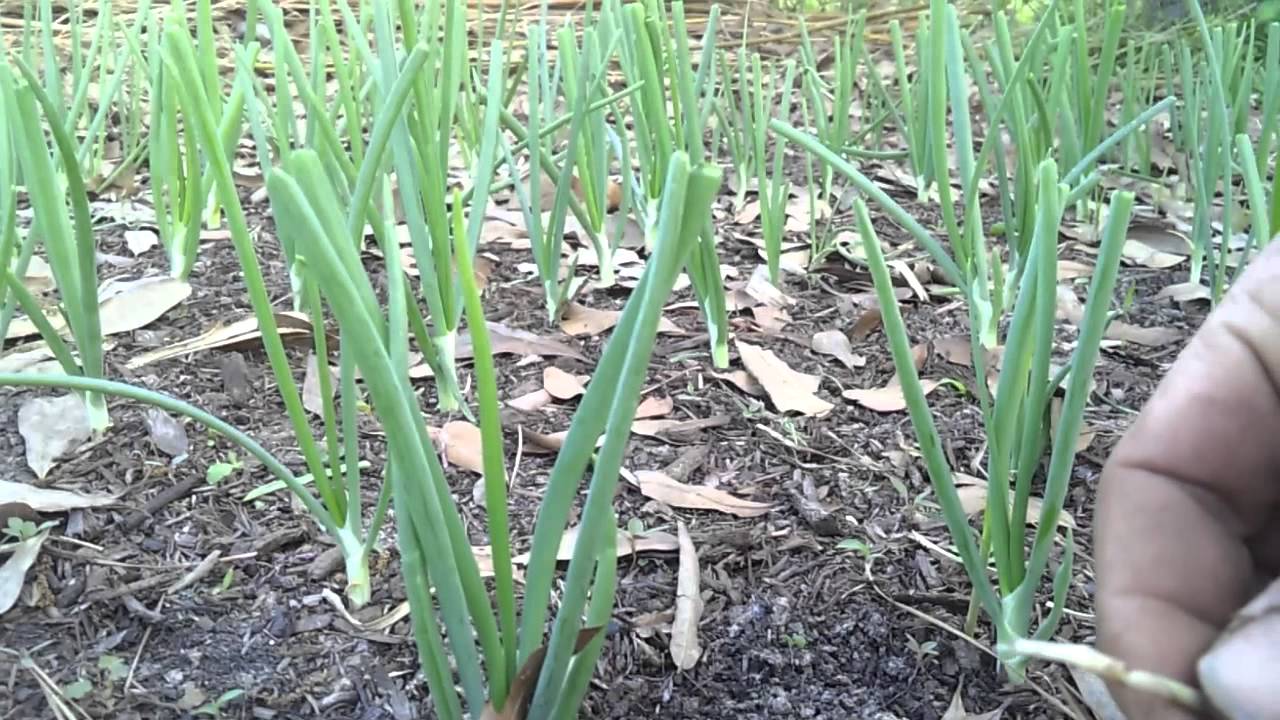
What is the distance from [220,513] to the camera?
68 centimetres

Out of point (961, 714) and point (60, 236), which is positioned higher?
point (60, 236)

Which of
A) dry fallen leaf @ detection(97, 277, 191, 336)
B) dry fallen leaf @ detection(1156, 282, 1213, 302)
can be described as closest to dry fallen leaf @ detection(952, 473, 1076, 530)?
dry fallen leaf @ detection(1156, 282, 1213, 302)

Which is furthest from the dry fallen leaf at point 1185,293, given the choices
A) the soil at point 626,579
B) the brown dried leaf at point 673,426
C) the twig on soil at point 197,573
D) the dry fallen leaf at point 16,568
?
the dry fallen leaf at point 16,568

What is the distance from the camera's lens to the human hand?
41 cm

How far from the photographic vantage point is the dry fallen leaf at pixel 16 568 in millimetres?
575

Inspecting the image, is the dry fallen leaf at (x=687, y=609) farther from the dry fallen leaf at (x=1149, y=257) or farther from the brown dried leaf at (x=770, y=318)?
the dry fallen leaf at (x=1149, y=257)

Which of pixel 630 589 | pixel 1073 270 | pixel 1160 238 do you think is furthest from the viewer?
pixel 1160 238

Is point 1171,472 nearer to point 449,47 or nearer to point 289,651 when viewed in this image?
point 289,651

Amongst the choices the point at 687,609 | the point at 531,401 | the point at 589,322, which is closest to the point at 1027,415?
the point at 687,609

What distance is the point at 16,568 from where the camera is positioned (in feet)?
1.96

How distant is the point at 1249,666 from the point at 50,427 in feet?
2.65

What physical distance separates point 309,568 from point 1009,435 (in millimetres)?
458

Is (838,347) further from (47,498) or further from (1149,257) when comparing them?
(47,498)

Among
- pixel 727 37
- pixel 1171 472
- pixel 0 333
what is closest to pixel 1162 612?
pixel 1171 472
